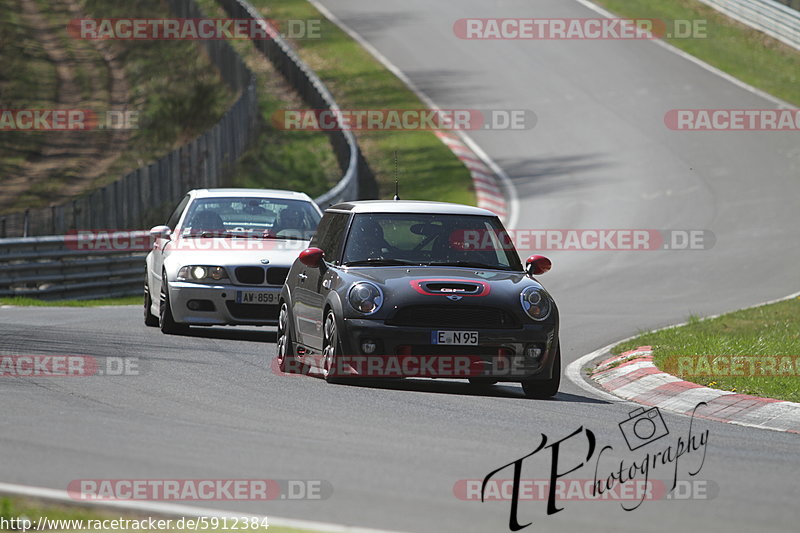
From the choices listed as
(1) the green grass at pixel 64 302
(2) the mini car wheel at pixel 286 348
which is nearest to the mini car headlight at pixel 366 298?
(2) the mini car wheel at pixel 286 348

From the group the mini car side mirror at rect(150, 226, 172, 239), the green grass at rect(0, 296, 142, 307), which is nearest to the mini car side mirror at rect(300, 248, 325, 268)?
the mini car side mirror at rect(150, 226, 172, 239)

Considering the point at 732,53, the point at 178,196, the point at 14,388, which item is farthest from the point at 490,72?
the point at 14,388

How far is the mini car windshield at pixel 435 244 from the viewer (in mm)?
12023

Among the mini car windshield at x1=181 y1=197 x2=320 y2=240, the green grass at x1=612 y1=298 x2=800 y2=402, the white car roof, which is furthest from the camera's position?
the white car roof

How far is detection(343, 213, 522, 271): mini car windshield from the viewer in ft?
39.4

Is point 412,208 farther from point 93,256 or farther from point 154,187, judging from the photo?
point 154,187

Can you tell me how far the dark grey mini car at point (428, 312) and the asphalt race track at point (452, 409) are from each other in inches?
9.8

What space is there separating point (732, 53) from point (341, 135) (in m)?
16.1

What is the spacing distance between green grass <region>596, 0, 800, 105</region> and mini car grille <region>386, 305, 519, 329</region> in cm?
2998

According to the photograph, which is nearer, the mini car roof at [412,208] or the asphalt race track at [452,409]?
the asphalt race track at [452,409]
